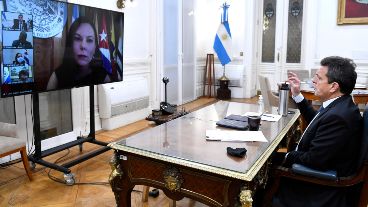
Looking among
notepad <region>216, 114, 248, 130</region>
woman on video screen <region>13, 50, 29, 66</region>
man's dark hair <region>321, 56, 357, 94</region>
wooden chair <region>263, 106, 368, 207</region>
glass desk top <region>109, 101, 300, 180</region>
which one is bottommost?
wooden chair <region>263, 106, 368, 207</region>

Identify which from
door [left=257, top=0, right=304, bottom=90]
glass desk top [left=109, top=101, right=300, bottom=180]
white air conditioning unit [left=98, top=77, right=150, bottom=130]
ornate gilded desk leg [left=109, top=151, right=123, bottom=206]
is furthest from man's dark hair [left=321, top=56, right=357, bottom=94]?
door [left=257, top=0, right=304, bottom=90]

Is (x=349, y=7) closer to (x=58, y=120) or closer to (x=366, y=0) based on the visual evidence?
(x=366, y=0)

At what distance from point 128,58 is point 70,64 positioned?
5.79ft

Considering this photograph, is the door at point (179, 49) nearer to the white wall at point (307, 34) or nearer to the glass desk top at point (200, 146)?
the white wall at point (307, 34)

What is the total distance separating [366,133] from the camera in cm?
148

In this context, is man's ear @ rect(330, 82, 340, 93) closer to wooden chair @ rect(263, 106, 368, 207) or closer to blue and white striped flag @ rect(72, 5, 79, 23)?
wooden chair @ rect(263, 106, 368, 207)

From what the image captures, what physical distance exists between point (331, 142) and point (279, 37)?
601 centimetres

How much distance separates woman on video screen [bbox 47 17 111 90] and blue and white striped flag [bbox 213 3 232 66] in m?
3.97

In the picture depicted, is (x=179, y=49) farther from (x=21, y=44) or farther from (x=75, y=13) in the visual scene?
(x=21, y=44)

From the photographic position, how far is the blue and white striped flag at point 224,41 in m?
6.77

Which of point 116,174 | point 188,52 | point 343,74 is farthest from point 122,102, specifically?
point 343,74

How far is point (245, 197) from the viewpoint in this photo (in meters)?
1.31

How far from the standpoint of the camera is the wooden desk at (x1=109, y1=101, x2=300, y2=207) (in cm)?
136

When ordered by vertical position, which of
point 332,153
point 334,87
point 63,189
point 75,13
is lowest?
point 63,189
